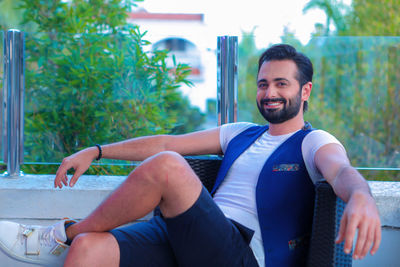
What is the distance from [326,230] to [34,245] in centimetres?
123

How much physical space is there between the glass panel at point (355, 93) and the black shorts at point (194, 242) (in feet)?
4.30

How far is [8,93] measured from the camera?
126 inches

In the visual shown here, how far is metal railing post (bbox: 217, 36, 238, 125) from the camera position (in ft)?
10.5

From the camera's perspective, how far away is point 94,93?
3.35 m

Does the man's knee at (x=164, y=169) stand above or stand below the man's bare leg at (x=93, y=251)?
above

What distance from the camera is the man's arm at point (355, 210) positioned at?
4.89 feet

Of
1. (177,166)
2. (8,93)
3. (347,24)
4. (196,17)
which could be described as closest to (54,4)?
(8,93)

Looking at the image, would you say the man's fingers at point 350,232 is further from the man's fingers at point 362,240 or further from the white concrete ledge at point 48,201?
the white concrete ledge at point 48,201

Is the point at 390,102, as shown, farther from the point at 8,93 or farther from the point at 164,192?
the point at 8,93

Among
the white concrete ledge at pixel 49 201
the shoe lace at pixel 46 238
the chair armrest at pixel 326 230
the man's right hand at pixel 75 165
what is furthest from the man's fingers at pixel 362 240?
the white concrete ledge at pixel 49 201

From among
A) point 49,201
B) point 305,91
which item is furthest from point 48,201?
point 305,91

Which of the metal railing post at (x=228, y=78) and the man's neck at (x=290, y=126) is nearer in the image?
the man's neck at (x=290, y=126)

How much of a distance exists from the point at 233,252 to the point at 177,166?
45 centimetres

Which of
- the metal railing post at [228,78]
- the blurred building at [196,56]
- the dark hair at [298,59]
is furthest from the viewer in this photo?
the blurred building at [196,56]
